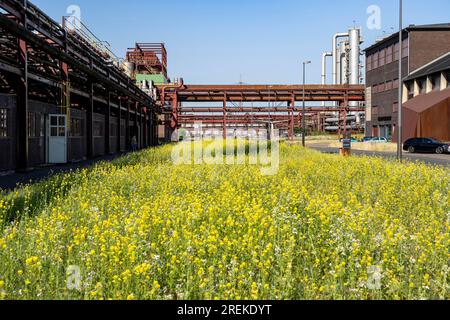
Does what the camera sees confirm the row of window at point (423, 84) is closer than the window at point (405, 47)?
Yes

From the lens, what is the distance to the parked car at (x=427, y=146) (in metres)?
36.7

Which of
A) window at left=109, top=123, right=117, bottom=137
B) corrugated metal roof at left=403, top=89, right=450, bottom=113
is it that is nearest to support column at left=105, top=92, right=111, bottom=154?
window at left=109, top=123, right=117, bottom=137

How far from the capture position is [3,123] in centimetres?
1648

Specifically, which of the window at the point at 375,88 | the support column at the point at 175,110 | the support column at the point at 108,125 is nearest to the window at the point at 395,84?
the window at the point at 375,88

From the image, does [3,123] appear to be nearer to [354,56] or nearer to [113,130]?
[113,130]

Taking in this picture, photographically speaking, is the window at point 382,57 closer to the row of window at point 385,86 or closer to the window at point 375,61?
the window at point 375,61

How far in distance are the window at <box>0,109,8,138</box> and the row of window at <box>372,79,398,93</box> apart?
1938 inches

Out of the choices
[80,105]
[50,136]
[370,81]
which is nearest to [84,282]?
[50,136]

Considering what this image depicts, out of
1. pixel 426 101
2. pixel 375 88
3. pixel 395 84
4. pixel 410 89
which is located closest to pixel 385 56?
pixel 375 88

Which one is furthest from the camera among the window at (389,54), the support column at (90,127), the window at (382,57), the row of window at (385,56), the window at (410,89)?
the window at (382,57)

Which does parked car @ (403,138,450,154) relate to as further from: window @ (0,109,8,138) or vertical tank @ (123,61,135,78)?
window @ (0,109,8,138)

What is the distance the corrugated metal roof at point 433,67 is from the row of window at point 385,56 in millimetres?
3427
